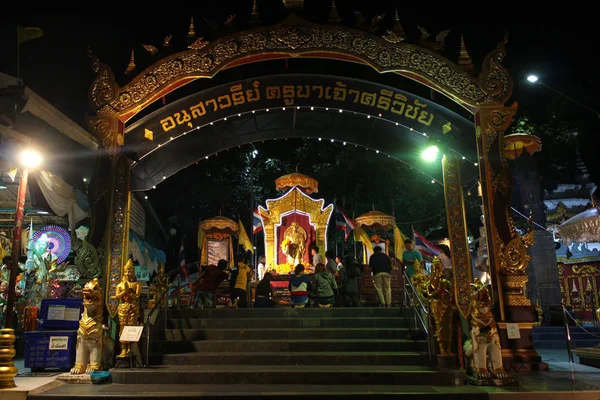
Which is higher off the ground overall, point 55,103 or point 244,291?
point 55,103

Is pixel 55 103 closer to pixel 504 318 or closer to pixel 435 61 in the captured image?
pixel 435 61

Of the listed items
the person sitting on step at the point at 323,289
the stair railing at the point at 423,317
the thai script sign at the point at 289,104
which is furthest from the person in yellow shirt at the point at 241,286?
the stair railing at the point at 423,317

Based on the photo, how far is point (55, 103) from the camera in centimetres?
1472

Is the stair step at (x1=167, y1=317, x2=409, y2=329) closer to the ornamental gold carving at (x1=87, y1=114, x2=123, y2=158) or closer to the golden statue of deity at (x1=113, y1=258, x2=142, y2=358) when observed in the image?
the golden statue of deity at (x1=113, y1=258, x2=142, y2=358)

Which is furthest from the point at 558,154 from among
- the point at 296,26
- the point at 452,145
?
the point at 296,26

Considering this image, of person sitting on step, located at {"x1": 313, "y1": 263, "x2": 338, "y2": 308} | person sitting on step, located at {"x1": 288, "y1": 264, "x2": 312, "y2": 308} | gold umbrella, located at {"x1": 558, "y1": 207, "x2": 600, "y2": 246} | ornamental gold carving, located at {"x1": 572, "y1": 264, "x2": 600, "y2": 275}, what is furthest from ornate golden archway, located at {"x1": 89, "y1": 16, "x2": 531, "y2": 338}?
ornamental gold carving, located at {"x1": 572, "y1": 264, "x2": 600, "y2": 275}

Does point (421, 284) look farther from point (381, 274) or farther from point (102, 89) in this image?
point (102, 89)

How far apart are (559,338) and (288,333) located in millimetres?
9603

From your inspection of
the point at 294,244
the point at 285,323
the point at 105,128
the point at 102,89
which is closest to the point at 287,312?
the point at 285,323

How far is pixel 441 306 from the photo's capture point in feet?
27.5

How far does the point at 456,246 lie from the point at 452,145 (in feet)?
7.31

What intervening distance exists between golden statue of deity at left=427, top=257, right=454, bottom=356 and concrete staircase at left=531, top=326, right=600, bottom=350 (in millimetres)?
7142

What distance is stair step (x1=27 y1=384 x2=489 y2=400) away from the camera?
662 centimetres

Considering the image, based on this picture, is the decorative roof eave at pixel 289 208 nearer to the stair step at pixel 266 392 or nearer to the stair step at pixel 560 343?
the stair step at pixel 560 343
